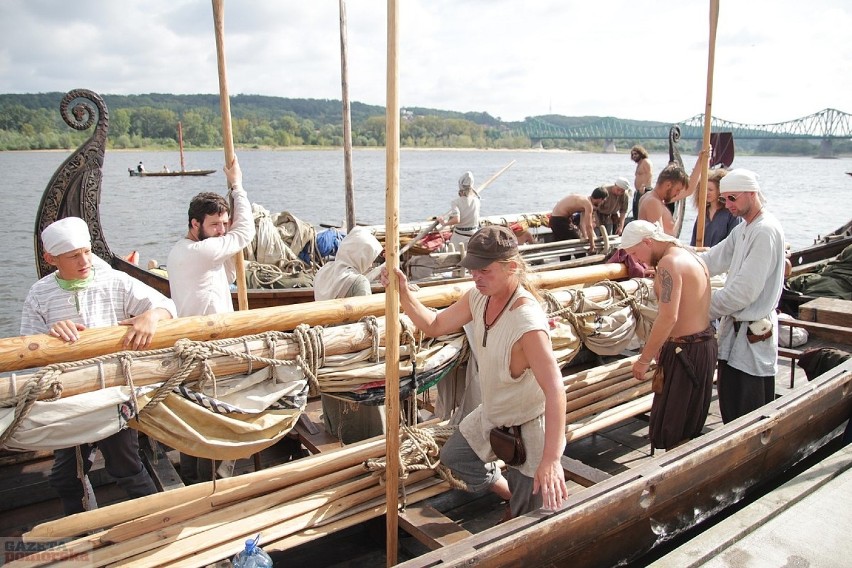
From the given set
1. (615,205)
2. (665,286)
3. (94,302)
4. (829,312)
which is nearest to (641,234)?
(665,286)

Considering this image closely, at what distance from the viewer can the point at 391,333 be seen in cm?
274

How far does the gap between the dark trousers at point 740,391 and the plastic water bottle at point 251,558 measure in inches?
121

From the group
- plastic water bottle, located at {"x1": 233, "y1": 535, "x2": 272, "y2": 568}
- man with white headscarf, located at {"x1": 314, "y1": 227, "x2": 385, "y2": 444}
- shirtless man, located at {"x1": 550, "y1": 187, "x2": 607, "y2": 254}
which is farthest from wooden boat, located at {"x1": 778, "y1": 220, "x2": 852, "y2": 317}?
plastic water bottle, located at {"x1": 233, "y1": 535, "x2": 272, "y2": 568}

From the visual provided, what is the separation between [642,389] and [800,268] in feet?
Result: 21.8

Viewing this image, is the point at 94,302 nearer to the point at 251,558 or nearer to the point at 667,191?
the point at 251,558

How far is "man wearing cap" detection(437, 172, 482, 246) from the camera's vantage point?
32.3 feet

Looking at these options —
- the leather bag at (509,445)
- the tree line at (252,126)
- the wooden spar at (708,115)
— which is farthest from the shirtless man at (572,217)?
the tree line at (252,126)

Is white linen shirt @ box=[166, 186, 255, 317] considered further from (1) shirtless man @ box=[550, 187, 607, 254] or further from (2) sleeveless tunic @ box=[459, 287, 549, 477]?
(1) shirtless man @ box=[550, 187, 607, 254]

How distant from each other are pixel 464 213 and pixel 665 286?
649 centimetres

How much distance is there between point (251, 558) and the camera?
2621mm

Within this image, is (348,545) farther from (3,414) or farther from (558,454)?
(3,414)

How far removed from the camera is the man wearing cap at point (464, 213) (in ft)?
32.3

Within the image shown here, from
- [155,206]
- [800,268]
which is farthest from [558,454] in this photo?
[155,206]

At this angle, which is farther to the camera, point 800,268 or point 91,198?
point 800,268
